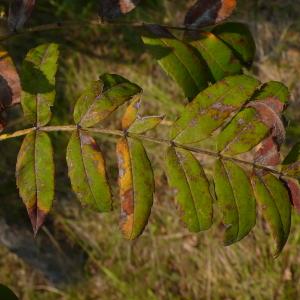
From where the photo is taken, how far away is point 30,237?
99.1 inches

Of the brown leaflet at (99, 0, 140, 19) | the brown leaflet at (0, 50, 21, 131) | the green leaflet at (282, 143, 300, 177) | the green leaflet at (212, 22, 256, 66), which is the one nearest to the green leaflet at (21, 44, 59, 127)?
the brown leaflet at (0, 50, 21, 131)

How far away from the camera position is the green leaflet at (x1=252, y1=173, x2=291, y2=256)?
1061 millimetres

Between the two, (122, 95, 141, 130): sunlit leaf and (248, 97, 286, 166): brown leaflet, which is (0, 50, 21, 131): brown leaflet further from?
(248, 97, 286, 166): brown leaflet

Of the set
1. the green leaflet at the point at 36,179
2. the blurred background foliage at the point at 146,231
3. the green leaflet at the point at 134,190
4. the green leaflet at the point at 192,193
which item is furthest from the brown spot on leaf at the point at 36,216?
the blurred background foliage at the point at 146,231

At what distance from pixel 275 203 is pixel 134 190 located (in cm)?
29

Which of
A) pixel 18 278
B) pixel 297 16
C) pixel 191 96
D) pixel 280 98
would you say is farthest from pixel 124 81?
pixel 18 278

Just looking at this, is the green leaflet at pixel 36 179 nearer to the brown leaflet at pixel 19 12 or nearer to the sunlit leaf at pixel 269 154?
the brown leaflet at pixel 19 12

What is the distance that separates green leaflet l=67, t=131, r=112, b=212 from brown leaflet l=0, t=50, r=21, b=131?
16 cm

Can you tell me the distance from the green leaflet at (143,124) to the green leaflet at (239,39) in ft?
0.90

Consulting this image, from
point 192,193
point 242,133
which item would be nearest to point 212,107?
point 242,133

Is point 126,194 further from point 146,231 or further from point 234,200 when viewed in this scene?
point 146,231

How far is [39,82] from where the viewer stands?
116 centimetres

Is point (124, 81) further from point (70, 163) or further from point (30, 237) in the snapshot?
point (30, 237)

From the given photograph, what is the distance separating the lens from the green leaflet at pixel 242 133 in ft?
3.54
